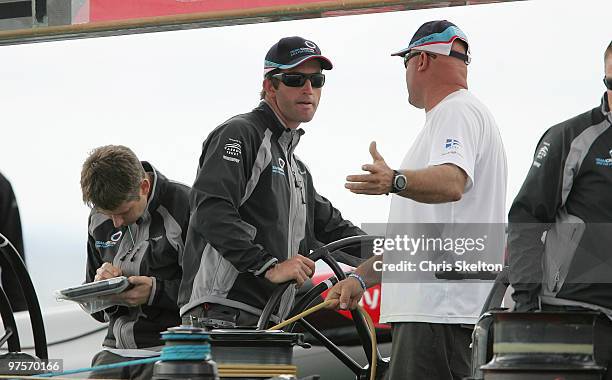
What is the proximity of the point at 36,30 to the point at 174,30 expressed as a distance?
530 mm

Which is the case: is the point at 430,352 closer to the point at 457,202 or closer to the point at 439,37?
the point at 457,202

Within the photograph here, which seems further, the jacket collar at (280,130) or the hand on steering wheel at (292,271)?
the jacket collar at (280,130)

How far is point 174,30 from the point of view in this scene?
12.0 feet

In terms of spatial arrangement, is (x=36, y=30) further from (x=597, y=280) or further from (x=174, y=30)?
(x=597, y=280)

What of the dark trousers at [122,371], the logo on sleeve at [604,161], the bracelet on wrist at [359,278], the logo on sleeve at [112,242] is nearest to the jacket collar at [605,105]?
the logo on sleeve at [604,161]

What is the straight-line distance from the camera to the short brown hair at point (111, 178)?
3912 mm

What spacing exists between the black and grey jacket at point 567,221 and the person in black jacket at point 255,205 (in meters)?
0.72

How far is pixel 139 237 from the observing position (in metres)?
4.05

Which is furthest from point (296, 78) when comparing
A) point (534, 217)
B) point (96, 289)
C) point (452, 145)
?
point (534, 217)

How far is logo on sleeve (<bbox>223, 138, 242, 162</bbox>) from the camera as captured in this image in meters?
3.63

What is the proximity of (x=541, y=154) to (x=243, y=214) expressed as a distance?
3.31 feet

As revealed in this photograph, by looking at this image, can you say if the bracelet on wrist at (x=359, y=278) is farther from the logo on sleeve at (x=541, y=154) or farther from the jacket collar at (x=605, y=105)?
the jacket collar at (x=605, y=105)

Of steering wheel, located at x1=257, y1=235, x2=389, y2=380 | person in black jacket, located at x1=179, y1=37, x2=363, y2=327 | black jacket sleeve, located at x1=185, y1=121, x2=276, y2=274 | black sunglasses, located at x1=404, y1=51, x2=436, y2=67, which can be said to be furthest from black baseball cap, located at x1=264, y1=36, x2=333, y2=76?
steering wheel, located at x1=257, y1=235, x2=389, y2=380

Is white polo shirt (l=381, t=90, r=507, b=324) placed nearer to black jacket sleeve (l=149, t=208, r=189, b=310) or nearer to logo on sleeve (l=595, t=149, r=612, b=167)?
logo on sleeve (l=595, t=149, r=612, b=167)
